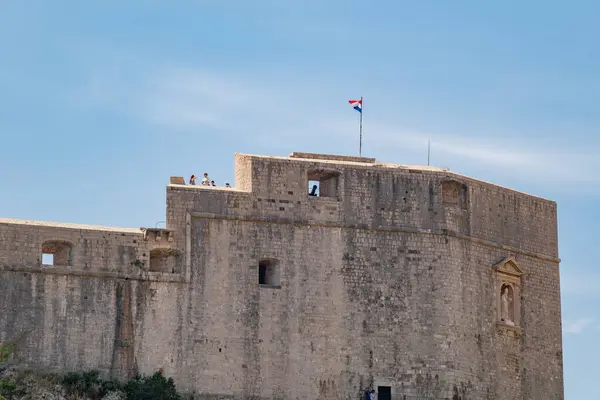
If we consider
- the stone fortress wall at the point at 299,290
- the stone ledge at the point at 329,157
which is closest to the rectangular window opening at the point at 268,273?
the stone fortress wall at the point at 299,290

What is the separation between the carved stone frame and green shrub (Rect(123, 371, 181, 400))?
29.1ft

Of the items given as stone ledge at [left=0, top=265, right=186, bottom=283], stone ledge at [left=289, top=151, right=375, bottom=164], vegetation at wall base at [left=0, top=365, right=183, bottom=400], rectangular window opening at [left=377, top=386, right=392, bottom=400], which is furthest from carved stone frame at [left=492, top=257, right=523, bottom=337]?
vegetation at wall base at [left=0, top=365, right=183, bottom=400]

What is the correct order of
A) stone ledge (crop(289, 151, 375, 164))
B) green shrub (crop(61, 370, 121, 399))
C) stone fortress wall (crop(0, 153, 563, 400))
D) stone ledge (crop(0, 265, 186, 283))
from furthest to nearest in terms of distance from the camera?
stone ledge (crop(289, 151, 375, 164)) → stone fortress wall (crop(0, 153, 563, 400)) → stone ledge (crop(0, 265, 186, 283)) → green shrub (crop(61, 370, 121, 399))

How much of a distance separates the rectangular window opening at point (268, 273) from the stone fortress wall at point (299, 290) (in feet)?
0.15

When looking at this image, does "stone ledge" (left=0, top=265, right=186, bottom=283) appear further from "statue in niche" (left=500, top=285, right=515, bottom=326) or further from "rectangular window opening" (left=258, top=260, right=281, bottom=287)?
"statue in niche" (left=500, top=285, right=515, bottom=326)

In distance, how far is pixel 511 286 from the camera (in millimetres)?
50344

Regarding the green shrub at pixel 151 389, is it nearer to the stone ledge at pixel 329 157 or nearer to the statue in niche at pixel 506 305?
the stone ledge at pixel 329 157

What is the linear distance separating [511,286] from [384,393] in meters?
4.93

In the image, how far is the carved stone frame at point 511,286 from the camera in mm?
49625

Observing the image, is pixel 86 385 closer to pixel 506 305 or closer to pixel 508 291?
pixel 506 305

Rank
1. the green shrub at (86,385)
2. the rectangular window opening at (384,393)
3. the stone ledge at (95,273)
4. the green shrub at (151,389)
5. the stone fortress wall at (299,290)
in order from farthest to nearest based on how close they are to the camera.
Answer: the rectangular window opening at (384,393)
the stone fortress wall at (299,290)
the stone ledge at (95,273)
the green shrub at (151,389)
the green shrub at (86,385)

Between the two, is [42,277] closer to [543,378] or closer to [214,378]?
[214,378]

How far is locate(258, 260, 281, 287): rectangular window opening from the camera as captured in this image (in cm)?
4769

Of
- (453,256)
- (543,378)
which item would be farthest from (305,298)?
(543,378)
